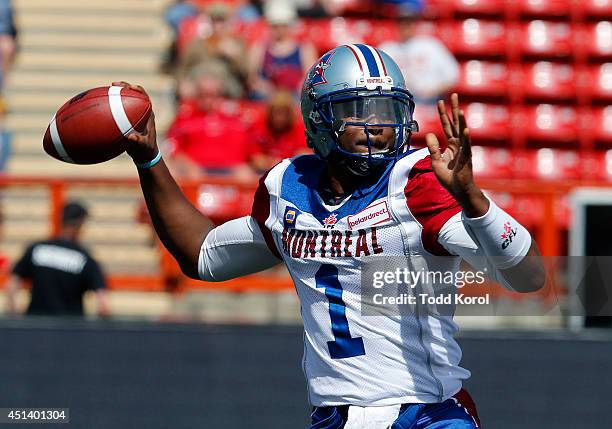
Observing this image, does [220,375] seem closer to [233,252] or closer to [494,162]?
[233,252]

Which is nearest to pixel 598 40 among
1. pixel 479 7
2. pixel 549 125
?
pixel 549 125

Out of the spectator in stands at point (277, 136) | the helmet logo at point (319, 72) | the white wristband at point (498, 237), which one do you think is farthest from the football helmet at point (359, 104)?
the spectator in stands at point (277, 136)

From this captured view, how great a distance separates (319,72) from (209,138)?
474 cm

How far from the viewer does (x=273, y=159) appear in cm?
797

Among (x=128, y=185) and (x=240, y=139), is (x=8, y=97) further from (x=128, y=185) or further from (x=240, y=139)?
(x=128, y=185)

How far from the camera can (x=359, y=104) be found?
11.2ft

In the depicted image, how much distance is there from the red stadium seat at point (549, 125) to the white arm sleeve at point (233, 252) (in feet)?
23.1

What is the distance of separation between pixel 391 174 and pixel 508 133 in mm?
7318

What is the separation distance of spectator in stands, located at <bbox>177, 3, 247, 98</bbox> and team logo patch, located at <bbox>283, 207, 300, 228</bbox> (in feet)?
18.9

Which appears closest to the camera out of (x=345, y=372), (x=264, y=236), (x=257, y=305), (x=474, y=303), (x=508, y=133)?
(x=345, y=372)

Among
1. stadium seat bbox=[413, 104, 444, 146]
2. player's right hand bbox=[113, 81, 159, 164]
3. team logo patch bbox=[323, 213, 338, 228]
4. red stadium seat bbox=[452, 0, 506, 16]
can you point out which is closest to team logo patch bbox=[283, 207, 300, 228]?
team logo patch bbox=[323, 213, 338, 228]

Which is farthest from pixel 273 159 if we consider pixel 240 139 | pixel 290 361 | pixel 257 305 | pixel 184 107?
pixel 290 361

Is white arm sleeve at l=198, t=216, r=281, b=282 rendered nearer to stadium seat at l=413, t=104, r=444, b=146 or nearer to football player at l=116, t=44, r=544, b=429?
football player at l=116, t=44, r=544, b=429

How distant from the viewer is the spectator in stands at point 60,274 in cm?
675
